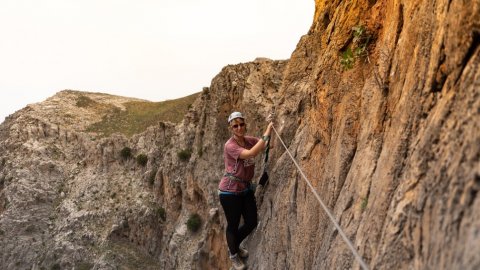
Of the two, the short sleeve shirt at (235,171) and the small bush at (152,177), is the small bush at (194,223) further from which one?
the short sleeve shirt at (235,171)

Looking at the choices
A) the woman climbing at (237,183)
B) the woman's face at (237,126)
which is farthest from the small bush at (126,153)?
the woman's face at (237,126)

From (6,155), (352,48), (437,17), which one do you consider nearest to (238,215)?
(352,48)

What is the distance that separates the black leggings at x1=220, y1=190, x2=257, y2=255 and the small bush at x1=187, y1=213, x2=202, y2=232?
21.7m

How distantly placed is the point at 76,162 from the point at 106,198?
10350mm

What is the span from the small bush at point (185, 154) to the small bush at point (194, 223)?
277 inches

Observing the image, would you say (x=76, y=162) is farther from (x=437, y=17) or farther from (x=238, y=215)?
(x=437, y=17)

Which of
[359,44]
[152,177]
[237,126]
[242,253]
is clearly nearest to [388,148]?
[359,44]

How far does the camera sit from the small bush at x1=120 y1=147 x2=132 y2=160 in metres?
52.5

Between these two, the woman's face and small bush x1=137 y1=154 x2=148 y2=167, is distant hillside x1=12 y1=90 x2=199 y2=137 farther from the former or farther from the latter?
the woman's face

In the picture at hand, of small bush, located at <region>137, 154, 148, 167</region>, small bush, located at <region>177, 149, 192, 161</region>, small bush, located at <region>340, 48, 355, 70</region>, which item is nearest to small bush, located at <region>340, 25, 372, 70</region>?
small bush, located at <region>340, 48, 355, 70</region>

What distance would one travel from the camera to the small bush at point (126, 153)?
52.5 m

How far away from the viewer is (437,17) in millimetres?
6406

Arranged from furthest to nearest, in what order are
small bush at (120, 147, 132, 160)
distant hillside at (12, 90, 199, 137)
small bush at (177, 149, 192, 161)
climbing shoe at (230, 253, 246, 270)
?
distant hillside at (12, 90, 199, 137), small bush at (120, 147, 132, 160), small bush at (177, 149, 192, 161), climbing shoe at (230, 253, 246, 270)

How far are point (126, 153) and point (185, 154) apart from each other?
46.3ft
